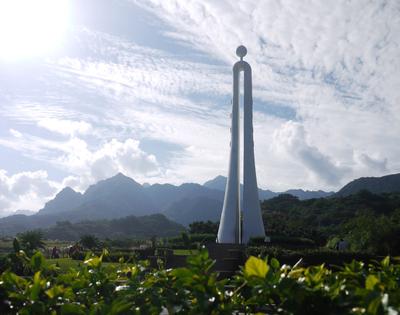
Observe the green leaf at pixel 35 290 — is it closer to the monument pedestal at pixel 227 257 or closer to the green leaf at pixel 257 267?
the green leaf at pixel 257 267

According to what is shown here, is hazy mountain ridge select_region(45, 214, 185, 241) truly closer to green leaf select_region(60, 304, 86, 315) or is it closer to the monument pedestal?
the monument pedestal

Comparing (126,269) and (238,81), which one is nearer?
(126,269)

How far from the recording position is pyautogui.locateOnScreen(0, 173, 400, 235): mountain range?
111250mm

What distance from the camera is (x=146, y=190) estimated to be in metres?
152

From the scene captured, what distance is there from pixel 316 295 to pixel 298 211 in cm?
4297

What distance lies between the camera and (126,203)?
5098 inches

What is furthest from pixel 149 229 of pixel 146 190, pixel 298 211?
pixel 146 190

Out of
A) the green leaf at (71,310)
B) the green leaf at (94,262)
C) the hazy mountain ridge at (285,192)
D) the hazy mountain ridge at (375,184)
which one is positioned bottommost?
the green leaf at (71,310)

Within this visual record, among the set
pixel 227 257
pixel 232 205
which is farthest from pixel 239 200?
pixel 227 257

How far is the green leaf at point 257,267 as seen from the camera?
1.22 metres

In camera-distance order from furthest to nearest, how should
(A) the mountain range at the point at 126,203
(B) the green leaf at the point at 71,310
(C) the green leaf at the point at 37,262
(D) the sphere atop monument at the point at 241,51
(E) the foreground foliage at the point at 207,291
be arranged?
(A) the mountain range at the point at 126,203 → (D) the sphere atop monument at the point at 241,51 → (C) the green leaf at the point at 37,262 → (B) the green leaf at the point at 71,310 → (E) the foreground foliage at the point at 207,291

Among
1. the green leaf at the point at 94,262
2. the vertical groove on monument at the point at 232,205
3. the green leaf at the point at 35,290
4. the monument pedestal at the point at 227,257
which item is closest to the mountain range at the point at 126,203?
the vertical groove on monument at the point at 232,205

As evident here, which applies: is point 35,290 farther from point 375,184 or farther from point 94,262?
point 375,184

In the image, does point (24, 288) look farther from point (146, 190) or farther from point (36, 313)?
point (146, 190)
